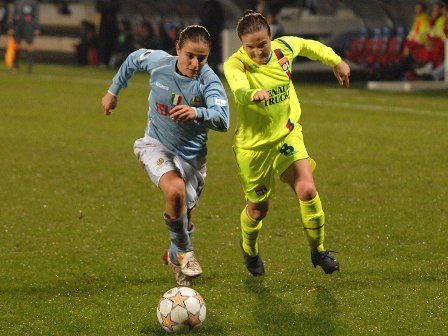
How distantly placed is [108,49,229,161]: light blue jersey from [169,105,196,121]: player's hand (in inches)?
13.8

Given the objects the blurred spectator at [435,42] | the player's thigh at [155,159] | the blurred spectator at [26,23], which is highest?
the player's thigh at [155,159]

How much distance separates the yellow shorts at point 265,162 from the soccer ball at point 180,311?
62.3 inches

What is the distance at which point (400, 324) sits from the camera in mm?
6977

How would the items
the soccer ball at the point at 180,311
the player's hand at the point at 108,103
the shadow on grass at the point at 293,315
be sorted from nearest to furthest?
the soccer ball at the point at 180,311 → the shadow on grass at the point at 293,315 → the player's hand at the point at 108,103

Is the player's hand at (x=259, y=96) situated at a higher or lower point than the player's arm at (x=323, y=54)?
higher

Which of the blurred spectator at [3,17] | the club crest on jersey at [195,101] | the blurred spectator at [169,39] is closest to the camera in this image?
the club crest on jersey at [195,101]

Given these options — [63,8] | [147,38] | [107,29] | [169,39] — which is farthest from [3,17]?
[169,39]

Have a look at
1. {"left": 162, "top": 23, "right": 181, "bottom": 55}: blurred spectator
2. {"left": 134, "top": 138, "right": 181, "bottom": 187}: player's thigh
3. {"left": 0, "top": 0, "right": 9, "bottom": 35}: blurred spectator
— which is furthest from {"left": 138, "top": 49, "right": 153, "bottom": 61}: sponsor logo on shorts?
{"left": 0, "top": 0, "right": 9, "bottom": 35}: blurred spectator

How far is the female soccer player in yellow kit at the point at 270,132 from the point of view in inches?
316

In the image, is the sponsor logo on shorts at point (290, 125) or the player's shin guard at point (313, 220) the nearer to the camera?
the player's shin guard at point (313, 220)

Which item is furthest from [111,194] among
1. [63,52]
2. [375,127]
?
[63,52]

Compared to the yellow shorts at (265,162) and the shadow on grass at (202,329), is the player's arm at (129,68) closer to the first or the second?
the yellow shorts at (265,162)

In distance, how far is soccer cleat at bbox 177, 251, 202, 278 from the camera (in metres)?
7.97

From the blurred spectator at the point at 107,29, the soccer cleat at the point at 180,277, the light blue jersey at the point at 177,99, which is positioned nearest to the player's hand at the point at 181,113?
the light blue jersey at the point at 177,99
